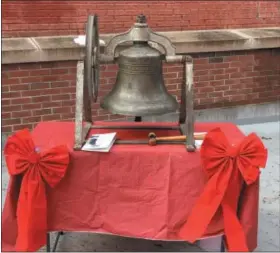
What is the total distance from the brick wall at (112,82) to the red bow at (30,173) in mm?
2334

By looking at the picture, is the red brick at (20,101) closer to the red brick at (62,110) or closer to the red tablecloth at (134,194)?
the red brick at (62,110)

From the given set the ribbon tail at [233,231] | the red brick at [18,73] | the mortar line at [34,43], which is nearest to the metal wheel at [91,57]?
the ribbon tail at [233,231]

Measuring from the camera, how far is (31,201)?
2.59 metres

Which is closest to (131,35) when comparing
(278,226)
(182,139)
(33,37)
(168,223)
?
(182,139)

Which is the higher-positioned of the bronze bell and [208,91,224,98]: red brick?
[208,91,224,98]: red brick

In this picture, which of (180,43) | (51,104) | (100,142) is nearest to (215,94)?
(180,43)

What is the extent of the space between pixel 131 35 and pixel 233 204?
1.05 meters

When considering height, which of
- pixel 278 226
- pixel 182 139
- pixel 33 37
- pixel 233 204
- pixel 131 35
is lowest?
pixel 278 226

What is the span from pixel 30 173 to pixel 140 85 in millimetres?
757

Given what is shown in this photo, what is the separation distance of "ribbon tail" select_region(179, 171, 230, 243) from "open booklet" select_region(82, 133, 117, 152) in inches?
21.2

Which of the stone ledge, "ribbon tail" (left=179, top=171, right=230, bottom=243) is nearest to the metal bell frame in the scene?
"ribbon tail" (left=179, top=171, right=230, bottom=243)

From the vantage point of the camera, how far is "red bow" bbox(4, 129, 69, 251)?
259 centimetres

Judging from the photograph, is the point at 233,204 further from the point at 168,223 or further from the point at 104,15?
the point at 104,15

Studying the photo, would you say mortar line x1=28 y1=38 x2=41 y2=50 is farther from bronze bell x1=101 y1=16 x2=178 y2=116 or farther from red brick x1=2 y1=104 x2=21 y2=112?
bronze bell x1=101 y1=16 x2=178 y2=116
